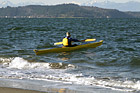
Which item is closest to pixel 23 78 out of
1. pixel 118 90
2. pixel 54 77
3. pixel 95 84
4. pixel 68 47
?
pixel 54 77

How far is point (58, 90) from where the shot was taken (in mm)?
7430

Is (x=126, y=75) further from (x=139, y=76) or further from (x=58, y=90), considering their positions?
(x=58, y=90)

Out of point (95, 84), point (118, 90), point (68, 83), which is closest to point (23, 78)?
point (68, 83)

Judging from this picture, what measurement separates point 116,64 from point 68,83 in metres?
4.99

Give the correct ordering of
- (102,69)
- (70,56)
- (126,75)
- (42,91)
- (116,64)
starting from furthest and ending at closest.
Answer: (70,56)
(116,64)
(102,69)
(126,75)
(42,91)

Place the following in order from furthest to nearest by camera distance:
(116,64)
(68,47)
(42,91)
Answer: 1. (68,47)
2. (116,64)
3. (42,91)

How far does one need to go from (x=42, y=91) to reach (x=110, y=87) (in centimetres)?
218

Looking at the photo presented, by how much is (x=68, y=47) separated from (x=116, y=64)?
527cm

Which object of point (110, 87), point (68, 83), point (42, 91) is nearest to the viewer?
point (42, 91)

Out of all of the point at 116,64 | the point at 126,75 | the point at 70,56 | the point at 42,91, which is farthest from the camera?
the point at 70,56

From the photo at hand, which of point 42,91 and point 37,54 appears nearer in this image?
point 42,91

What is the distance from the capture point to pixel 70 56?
1589 centimetres

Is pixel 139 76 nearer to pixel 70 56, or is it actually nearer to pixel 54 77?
pixel 54 77

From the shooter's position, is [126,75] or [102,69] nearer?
[126,75]
